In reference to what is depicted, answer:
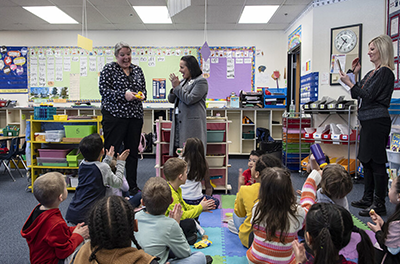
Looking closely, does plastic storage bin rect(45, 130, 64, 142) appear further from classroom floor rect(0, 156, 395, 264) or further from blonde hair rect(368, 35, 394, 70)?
blonde hair rect(368, 35, 394, 70)

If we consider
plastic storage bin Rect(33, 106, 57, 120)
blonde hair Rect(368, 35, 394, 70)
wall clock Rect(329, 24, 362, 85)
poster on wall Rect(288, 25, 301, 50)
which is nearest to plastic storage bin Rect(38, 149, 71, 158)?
plastic storage bin Rect(33, 106, 57, 120)

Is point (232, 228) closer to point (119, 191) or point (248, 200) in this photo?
point (248, 200)

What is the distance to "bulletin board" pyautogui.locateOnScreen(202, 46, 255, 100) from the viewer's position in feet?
20.7

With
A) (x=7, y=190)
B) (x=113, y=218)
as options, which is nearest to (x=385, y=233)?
(x=113, y=218)

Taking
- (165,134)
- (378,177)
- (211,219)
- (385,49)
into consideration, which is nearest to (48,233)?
(211,219)

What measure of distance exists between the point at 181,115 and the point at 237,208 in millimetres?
1400

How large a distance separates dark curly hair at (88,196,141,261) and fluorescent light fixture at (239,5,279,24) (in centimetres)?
498

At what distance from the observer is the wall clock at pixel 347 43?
4.19 meters

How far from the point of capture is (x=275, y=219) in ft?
4.20

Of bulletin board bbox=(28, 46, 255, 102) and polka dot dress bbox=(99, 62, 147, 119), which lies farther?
bulletin board bbox=(28, 46, 255, 102)

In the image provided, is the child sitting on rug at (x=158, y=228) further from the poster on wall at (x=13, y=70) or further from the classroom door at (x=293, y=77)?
the poster on wall at (x=13, y=70)

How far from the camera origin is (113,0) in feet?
15.4

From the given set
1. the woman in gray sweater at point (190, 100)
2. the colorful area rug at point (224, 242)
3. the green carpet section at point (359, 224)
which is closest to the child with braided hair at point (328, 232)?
the colorful area rug at point (224, 242)

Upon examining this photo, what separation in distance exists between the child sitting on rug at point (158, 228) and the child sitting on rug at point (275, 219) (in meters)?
0.36
